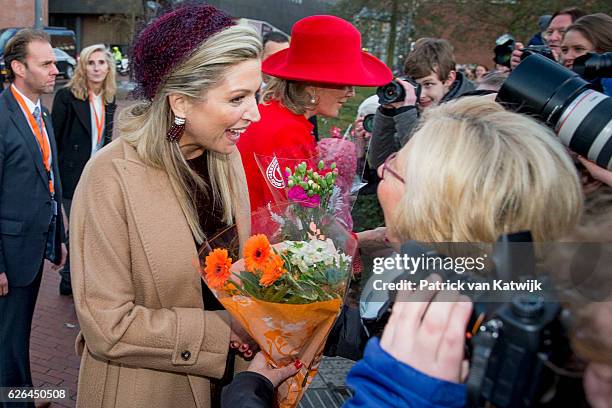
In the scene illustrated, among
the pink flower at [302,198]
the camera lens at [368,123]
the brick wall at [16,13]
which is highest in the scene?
the pink flower at [302,198]

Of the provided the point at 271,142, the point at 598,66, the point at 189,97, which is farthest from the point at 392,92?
the point at 189,97

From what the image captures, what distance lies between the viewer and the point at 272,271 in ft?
5.67

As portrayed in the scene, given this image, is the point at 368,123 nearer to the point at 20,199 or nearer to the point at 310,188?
the point at 310,188

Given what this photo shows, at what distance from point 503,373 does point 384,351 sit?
0.28 metres

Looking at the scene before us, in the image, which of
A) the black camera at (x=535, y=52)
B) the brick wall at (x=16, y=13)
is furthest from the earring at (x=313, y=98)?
the brick wall at (x=16, y=13)

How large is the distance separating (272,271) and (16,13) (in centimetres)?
3394

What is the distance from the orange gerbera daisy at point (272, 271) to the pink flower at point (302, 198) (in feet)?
1.27

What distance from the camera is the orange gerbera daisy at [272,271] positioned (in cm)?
172

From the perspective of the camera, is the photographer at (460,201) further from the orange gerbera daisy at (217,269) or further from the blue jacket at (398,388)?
the orange gerbera daisy at (217,269)

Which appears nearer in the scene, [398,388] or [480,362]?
[480,362]

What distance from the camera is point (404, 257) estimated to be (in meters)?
1.39

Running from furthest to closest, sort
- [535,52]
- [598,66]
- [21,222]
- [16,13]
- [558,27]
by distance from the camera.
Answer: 1. [16,13]
2. [558,27]
3. [21,222]
4. [598,66]
5. [535,52]

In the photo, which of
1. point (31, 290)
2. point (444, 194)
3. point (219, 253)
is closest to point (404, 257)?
point (444, 194)

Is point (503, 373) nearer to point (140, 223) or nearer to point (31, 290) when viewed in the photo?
point (140, 223)
